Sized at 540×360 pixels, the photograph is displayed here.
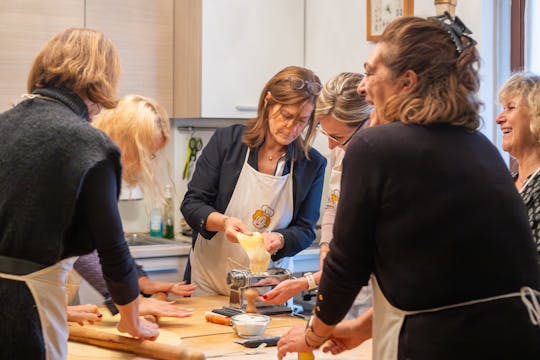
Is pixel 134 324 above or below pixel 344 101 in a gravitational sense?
below

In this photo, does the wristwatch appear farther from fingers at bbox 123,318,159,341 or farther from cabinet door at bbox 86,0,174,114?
cabinet door at bbox 86,0,174,114

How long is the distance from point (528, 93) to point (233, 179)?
1116 millimetres

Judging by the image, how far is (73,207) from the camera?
5.41ft

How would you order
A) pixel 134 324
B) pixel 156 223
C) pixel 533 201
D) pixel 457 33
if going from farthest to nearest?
1. pixel 156 223
2. pixel 533 201
3. pixel 134 324
4. pixel 457 33

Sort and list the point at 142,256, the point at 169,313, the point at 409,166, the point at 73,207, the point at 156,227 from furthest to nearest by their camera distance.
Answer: the point at 156,227 → the point at 142,256 → the point at 169,313 → the point at 73,207 → the point at 409,166

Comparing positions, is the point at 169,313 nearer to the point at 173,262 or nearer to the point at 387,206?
the point at 387,206

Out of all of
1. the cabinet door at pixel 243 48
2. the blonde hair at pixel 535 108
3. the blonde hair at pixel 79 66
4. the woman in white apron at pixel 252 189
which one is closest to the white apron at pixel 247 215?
the woman in white apron at pixel 252 189

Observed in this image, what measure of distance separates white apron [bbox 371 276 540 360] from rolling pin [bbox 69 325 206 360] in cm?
45

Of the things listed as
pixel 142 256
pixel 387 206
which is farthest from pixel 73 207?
pixel 142 256

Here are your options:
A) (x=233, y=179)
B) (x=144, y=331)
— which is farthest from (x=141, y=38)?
(x=144, y=331)

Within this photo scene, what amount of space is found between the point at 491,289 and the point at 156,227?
293 cm

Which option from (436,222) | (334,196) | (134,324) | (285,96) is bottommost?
(134,324)

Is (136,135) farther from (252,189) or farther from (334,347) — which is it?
(334,347)

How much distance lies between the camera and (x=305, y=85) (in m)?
2.80
